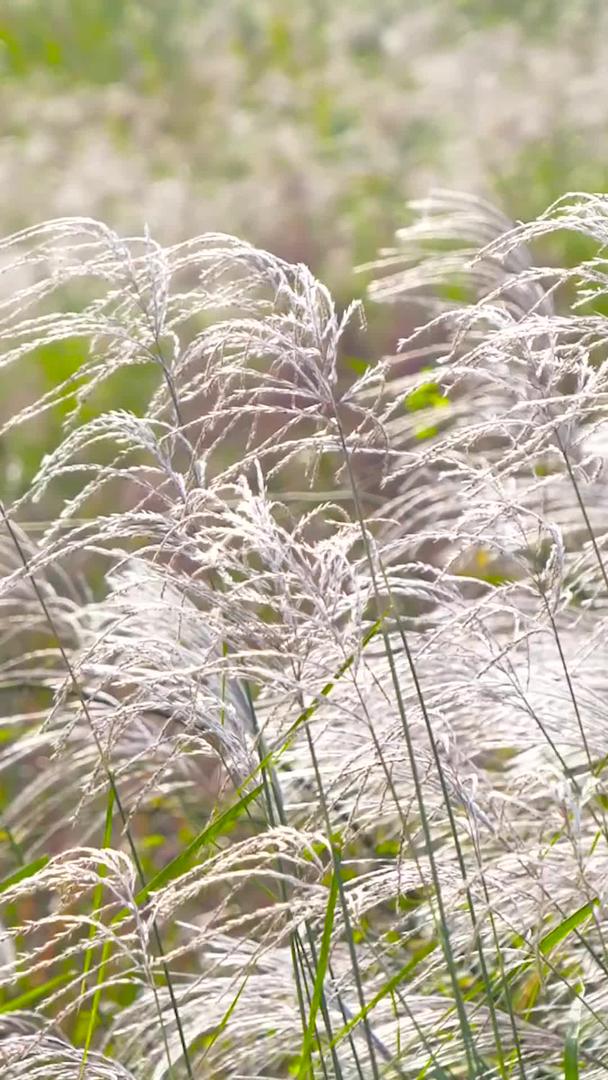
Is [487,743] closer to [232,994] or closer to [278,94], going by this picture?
[232,994]

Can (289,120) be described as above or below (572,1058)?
above

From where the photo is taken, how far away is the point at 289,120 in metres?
9.73

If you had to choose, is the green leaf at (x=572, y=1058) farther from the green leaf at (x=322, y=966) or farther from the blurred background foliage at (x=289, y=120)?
the blurred background foliage at (x=289, y=120)

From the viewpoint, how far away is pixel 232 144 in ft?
31.3

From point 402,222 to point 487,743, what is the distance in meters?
5.61

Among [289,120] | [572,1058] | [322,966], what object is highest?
[289,120]

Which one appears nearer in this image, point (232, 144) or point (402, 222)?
point (402, 222)

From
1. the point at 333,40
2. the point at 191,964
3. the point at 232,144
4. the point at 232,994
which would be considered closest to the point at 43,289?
the point at 232,994

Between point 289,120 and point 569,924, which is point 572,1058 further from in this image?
point 289,120

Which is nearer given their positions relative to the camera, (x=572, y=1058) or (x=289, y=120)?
(x=572, y=1058)

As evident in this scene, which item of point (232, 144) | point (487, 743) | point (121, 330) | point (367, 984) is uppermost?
point (232, 144)

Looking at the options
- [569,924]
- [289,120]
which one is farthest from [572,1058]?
[289,120]

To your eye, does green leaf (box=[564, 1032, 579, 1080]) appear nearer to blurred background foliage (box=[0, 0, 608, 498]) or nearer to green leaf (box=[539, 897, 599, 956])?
green leaf (box=[539, 897, 599, 956])

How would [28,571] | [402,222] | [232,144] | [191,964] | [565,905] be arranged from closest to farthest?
[28,571] < [565,905] < [191,964] < [402,222] < [232,144]
